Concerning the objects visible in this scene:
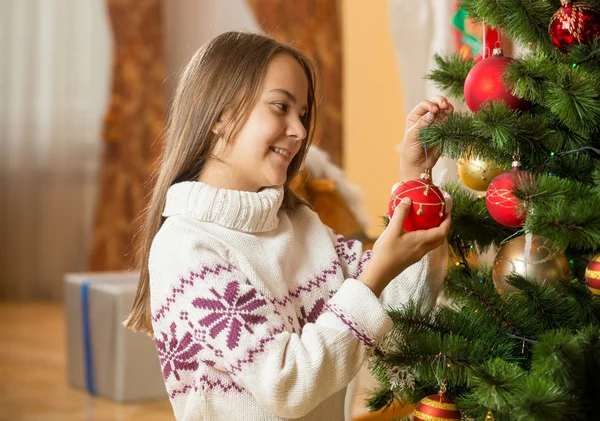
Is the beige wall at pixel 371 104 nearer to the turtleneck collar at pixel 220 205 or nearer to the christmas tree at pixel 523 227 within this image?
the turtleneck collar at pixel 220 205

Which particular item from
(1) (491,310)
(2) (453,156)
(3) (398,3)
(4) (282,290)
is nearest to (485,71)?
(2) (453,156)

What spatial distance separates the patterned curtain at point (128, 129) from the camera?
4.91 meters

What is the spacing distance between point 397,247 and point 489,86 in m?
0.23

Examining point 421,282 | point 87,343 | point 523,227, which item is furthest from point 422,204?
point 87,343

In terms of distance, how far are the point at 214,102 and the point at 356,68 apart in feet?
11.6

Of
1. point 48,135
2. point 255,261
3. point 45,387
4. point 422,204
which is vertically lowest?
point 45,387

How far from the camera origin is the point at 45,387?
10.4 ft

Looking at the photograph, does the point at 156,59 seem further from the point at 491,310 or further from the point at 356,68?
the point at 491,310

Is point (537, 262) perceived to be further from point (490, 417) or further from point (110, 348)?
point (110, 348)

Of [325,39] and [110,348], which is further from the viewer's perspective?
[325,39]

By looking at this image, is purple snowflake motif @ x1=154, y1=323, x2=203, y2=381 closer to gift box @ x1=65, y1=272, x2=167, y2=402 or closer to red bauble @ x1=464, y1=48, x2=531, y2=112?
red bauble @ x1=464, y1=48, x2=531, y2=112

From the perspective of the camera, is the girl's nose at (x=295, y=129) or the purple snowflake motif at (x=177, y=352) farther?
the girl's nose at (x=295, y=129)

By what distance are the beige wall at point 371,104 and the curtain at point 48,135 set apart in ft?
4.87

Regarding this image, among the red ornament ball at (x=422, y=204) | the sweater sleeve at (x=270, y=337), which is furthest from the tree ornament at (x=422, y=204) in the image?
the sweater sleeve at (x=270, y=337)
